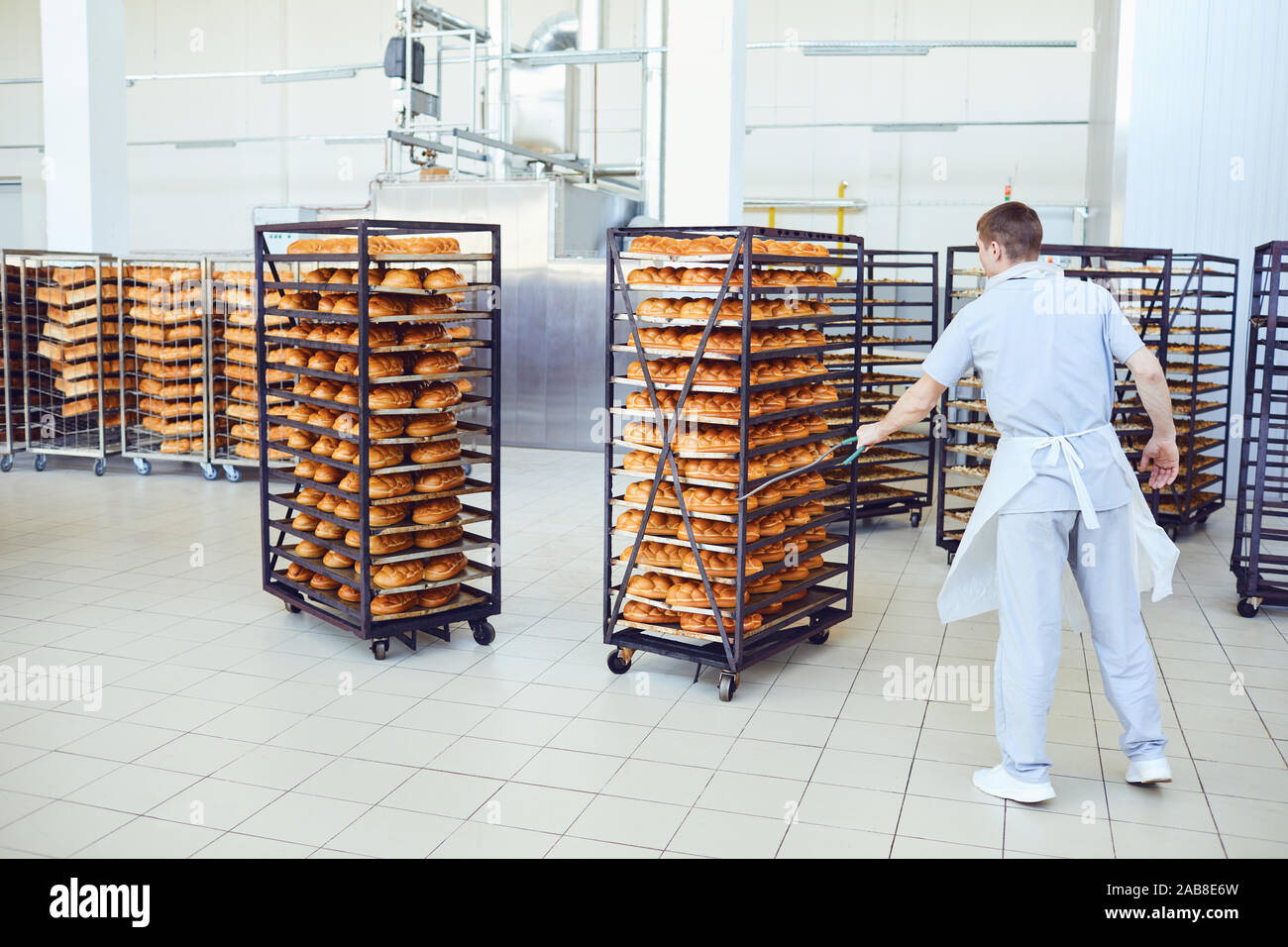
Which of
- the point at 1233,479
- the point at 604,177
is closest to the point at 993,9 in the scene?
the point at 604,177

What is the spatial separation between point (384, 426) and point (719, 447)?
1.42 meters

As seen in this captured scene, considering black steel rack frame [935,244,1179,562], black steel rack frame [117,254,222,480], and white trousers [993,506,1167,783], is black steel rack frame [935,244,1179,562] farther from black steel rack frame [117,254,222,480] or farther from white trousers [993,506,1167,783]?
black steel rack frame [117,254,222,480]

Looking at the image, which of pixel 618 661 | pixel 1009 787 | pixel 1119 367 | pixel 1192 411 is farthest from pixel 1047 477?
pixel 1192 411

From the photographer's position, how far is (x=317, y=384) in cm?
496

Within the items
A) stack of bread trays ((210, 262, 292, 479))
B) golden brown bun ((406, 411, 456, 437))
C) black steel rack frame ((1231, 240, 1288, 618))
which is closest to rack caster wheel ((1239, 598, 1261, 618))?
black steel rack frame ((1231, 240, 1288, 618))

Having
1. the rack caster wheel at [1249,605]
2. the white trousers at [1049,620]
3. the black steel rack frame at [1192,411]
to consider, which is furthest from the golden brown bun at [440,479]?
the black steel rack frame at [1192,411]

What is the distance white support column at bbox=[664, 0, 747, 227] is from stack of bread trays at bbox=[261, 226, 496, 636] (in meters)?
3.82

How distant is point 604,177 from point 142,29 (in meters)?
7.33

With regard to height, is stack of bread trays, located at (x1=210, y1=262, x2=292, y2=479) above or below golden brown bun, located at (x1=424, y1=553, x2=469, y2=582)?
above

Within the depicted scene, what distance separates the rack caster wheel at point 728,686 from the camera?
4.29m

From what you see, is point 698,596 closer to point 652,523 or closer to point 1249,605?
point 652,523

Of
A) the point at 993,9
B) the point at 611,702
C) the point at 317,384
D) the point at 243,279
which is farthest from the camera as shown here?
the point at 993,9

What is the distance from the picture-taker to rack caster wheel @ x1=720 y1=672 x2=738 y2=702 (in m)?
4.29
